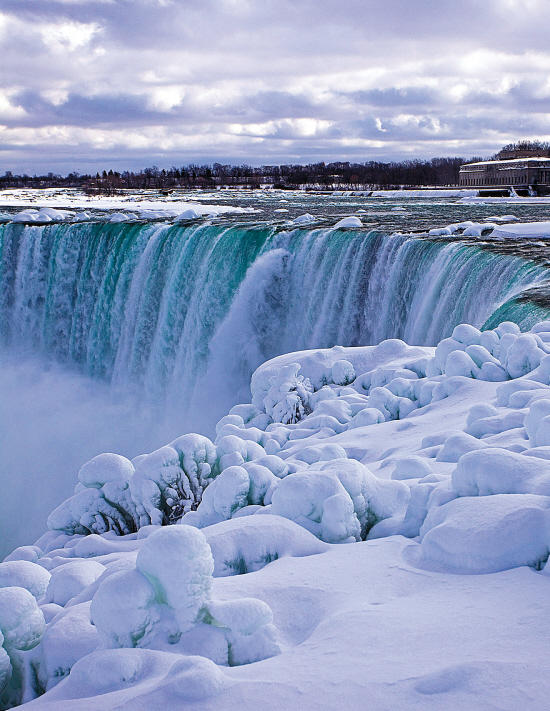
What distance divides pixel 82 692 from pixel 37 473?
12775 millimetres

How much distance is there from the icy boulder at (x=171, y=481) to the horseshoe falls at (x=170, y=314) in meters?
5.12

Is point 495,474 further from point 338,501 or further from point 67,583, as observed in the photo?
point 67,583

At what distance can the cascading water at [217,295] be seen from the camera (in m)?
11.0

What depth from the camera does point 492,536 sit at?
2400 millimetres

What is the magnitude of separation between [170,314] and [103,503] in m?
11.9

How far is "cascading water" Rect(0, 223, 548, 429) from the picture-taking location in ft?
36.1

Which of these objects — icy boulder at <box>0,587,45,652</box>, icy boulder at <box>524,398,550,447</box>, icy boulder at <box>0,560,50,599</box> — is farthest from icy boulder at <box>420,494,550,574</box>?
icy boulder at <box>0,560,50,599</box>

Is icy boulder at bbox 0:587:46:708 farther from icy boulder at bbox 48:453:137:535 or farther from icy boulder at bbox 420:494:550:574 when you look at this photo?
icy boulder at bbox 48:453:137:535

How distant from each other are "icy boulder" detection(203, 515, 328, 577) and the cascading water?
17.7 feet

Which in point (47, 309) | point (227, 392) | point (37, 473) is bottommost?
point (37, 473)

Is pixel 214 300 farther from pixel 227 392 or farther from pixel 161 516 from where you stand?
pixel 161 516

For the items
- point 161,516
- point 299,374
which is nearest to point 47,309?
point 299,374

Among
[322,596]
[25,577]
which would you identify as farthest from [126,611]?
[25,577]

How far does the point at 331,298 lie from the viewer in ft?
44.4
